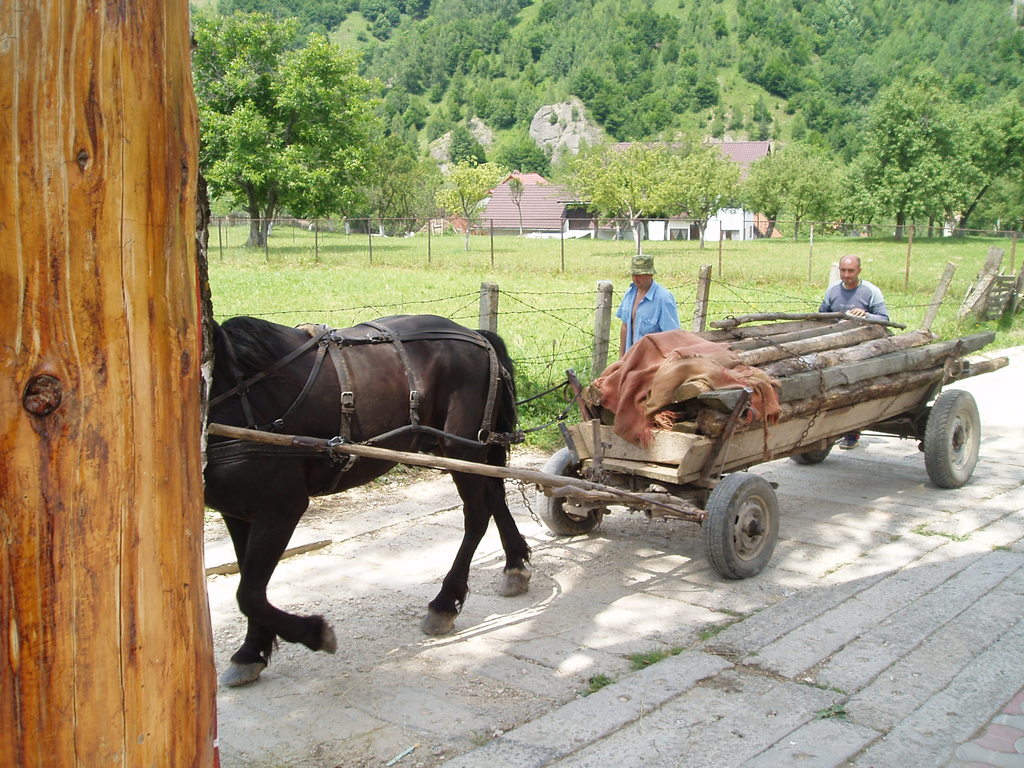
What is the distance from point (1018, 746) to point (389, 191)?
63464 mm

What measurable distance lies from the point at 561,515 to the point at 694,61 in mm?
161537

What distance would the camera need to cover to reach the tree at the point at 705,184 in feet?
165

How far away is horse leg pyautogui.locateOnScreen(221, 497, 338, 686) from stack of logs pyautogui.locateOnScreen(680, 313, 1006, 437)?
7.99ft

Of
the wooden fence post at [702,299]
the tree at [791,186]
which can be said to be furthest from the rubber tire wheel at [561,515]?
the tree at [791,186]

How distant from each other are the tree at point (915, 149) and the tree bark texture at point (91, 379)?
55.2 meters

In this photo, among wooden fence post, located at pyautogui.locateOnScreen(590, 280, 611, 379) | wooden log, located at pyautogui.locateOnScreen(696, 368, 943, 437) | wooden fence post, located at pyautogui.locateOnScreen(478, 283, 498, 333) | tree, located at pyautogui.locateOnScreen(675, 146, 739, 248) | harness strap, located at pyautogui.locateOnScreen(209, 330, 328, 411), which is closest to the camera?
harness strap, located at pyautogui.locateOnScreen(209, 330, 328, 411)

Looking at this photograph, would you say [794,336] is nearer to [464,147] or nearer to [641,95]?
[464,147]

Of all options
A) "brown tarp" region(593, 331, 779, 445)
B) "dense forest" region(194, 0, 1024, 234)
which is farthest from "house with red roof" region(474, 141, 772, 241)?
"brown tarp" region(593, 331, 779, 445)

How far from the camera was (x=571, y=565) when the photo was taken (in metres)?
5.99

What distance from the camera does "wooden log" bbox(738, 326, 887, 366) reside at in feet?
20.4

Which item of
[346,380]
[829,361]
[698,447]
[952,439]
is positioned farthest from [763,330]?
[346,380]

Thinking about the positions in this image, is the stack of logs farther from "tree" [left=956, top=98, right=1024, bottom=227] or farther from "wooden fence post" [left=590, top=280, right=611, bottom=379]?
"tree" [left=956, top=98, right=1024, bottom=227]

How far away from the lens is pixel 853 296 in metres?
8.21

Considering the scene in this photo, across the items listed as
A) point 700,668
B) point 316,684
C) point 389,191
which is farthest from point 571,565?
point 389,191
